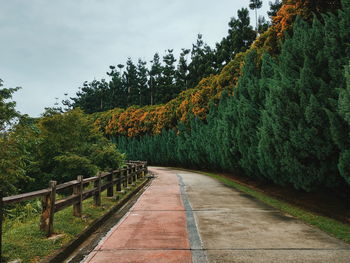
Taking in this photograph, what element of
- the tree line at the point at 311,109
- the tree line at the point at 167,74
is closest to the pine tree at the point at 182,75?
the tree line at the point at 167,74

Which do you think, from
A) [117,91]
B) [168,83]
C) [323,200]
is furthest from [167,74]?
[323,200]

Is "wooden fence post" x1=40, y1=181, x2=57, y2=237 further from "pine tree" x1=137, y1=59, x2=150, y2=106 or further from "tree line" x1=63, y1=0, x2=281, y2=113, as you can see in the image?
"pine tree" x1=137, y1=59, x2=150, y2=106

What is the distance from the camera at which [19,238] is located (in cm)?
516

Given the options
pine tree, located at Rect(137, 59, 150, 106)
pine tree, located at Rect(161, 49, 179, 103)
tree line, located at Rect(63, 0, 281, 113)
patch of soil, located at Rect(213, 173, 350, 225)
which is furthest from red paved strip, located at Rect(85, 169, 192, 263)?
pine tree, located at Rect(137, 59, 150, 106)

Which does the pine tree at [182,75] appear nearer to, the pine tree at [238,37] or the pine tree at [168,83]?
the pine tree at [168,83]

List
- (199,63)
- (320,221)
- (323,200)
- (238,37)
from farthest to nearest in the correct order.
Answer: (199,63)
(238,37)
(323,200)
(320,221)

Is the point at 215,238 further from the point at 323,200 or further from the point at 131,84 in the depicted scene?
the point at 131,84

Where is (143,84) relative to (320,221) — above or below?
above

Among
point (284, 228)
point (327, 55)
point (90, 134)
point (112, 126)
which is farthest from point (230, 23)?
point (284, 228)

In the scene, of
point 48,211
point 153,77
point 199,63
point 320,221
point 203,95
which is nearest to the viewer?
point 48,211

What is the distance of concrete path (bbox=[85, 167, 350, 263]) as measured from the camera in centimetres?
471

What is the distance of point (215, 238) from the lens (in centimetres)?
579

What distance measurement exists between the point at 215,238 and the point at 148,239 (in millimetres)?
1305

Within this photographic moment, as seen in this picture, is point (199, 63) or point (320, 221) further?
point (199, 63)
